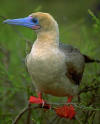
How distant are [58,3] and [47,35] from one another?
924 centimetres

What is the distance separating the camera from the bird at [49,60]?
3912 mm

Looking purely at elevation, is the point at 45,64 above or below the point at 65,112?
above

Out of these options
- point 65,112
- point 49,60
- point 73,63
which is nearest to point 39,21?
point 49,60

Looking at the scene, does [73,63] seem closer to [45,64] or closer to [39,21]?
[45,64]

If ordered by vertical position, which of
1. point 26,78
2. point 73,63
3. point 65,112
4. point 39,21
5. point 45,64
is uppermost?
point 39,21

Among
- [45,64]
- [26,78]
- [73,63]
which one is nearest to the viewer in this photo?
[45,64]

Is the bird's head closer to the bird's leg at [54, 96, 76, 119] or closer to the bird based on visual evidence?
the bird

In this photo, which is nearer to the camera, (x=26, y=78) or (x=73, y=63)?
(x=73, y=63)

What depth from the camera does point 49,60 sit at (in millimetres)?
3898

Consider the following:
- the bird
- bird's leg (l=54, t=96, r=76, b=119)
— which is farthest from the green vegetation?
the bird

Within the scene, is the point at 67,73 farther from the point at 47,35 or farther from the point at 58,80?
the point at 47,35

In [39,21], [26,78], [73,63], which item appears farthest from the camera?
[26,78]

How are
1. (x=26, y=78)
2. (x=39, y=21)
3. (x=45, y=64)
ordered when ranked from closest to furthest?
(x=45, y=64) → (x=39, y=21) → (x=26, y=78)

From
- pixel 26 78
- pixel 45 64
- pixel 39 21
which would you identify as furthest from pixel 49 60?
pixel 26 78
